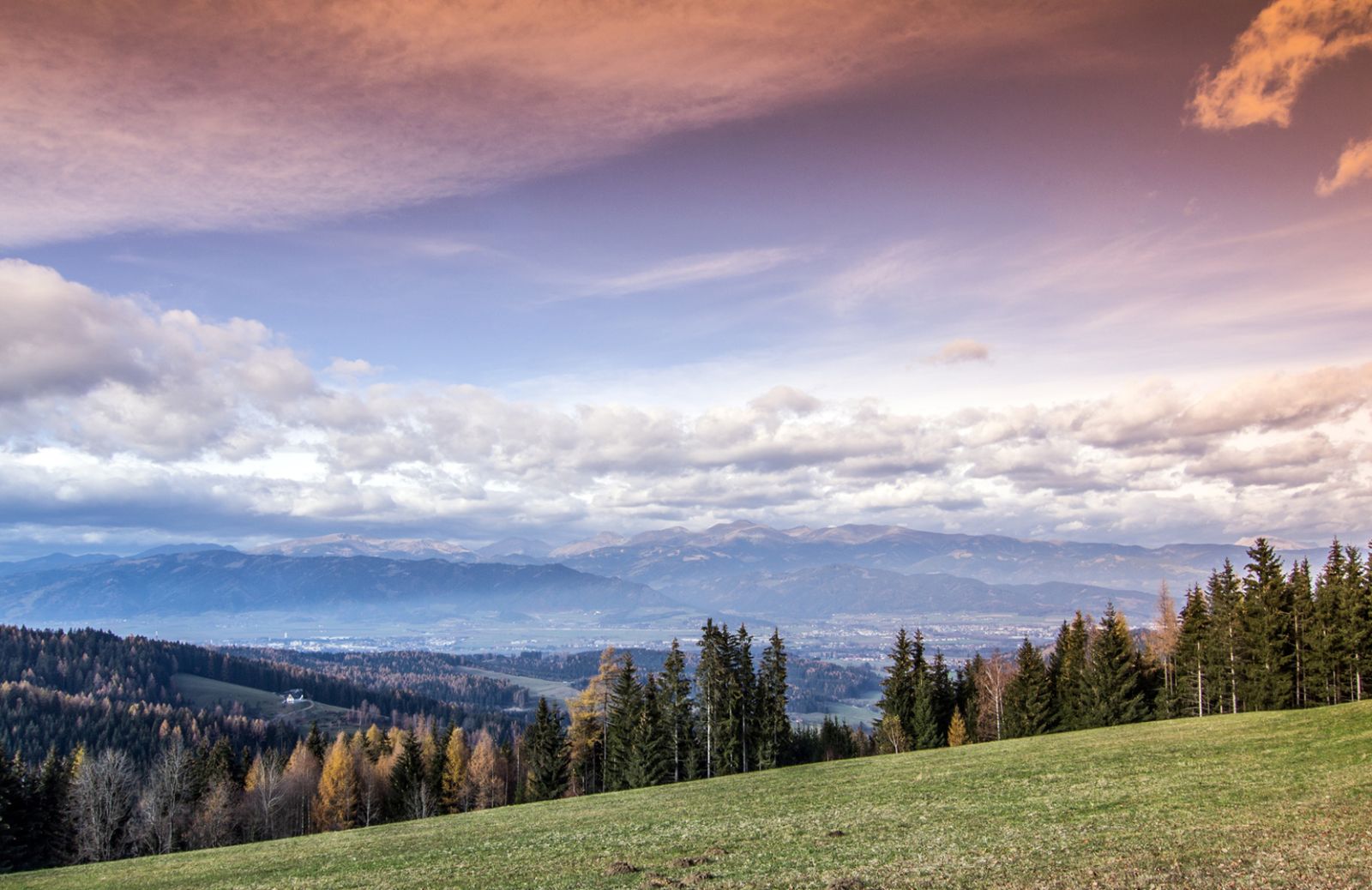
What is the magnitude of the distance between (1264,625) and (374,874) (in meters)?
81.8

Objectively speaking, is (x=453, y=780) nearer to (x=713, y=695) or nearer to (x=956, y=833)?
(x=713, y=695)

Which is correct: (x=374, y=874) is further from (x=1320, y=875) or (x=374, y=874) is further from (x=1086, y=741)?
(x=1086, y=741)

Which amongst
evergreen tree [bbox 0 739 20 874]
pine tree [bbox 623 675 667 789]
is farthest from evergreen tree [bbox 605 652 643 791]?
evergreen tree [bbox 0 739 20 874]

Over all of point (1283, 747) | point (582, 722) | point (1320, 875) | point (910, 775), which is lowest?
point (582, 722)

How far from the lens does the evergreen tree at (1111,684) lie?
8225 centimetres

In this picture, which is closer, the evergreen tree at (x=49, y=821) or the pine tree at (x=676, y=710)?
the evergreen tree at (x=49, y=821)

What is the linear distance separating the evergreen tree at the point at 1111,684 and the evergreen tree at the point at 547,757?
2296 inches

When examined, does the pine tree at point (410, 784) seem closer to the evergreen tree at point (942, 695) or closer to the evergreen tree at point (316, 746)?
the evergreen tree at point (316, 746)

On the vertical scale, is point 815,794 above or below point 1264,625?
below

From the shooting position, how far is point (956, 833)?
1070 inches

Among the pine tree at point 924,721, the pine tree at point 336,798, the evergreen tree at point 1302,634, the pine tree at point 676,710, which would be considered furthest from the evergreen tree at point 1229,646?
the pine tree at point 336,798

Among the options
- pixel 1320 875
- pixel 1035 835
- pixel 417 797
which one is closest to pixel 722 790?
pixel 1035 835

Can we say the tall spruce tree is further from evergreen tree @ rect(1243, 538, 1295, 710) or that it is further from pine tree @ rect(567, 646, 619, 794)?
pine tree @ rect(567, 646, 619, 794)

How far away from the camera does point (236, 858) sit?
4162 cm
